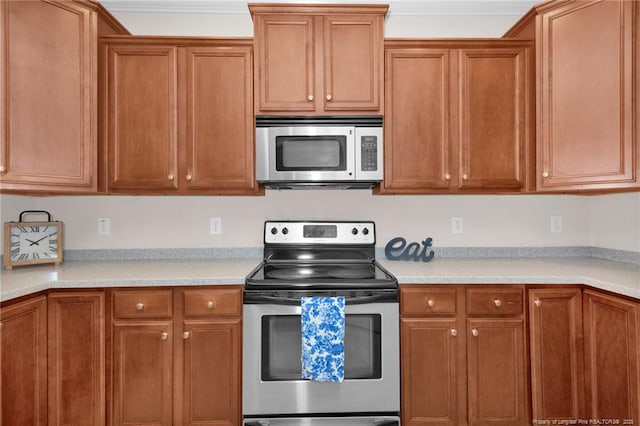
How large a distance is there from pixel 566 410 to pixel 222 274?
191cm

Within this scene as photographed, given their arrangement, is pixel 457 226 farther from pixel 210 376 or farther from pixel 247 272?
pixel 210 376

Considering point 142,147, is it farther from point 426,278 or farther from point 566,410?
point 566,410

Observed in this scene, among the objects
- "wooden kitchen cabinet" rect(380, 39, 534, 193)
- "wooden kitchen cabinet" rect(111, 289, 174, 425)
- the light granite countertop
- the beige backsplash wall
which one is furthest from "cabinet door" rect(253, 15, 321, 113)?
"wooden kitchen cabinet" rect(111, 289, 174, 425)

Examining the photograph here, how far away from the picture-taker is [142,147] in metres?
2.12

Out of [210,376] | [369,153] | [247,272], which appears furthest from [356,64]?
[210,376]

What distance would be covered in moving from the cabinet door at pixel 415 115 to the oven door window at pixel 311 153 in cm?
30

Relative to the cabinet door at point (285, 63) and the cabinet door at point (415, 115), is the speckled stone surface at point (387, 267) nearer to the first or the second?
the cabinet door at point (415, 115)

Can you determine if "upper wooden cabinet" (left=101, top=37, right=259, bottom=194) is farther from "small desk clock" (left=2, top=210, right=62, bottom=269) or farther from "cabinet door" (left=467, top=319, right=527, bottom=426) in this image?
"cabinet door" (left=467, top=319, right=527, bottom=426)

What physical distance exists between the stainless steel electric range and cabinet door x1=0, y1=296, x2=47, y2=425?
970 millimetres

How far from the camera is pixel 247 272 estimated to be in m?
1.97

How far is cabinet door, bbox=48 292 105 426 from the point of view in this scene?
174cm

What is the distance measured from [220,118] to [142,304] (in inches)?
44.7

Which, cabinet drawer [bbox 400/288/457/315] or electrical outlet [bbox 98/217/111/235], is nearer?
cabinet drawer [bbox 400/288/457/315]

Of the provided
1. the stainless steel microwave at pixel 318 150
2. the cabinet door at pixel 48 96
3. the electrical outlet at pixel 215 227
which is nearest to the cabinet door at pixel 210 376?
the electrical outlet at pixel 215 227
